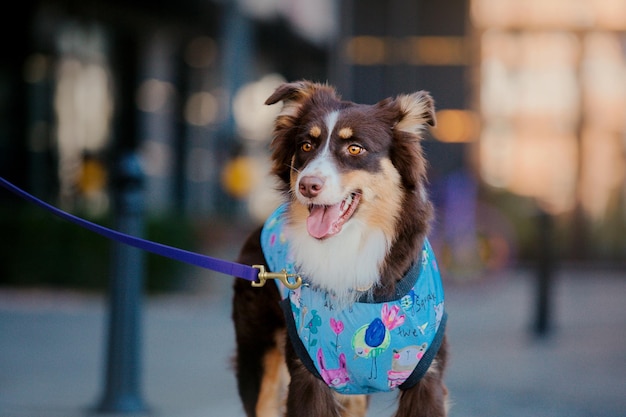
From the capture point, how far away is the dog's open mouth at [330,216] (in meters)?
4.03

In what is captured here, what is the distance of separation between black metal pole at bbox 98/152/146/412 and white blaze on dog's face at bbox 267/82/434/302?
80.1 inches

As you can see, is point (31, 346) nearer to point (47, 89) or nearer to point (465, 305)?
point (465, 305)

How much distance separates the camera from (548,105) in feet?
57.7

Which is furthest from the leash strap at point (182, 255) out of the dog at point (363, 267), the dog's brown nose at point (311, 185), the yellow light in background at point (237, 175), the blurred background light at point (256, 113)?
the blurred background light at point (256, 113)

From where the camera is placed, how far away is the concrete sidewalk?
6.33 m

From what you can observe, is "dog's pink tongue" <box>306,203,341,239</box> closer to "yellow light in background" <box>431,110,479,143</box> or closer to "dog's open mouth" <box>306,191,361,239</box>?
"dog's open mouth" <box>306,191,361,239</box>

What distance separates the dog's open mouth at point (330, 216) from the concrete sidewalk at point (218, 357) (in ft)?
7.68

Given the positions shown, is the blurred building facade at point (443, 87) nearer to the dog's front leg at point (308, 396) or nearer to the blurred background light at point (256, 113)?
the blurred background light at point (256, 113)

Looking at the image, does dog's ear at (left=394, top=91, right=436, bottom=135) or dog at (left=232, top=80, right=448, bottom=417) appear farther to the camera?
dog's ear at (left=394, top=91, right=436, bottom=135)

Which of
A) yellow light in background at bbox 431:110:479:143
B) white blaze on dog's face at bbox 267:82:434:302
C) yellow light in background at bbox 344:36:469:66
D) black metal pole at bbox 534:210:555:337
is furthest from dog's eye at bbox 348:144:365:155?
yellow light in background at bbox 344:36:469:66

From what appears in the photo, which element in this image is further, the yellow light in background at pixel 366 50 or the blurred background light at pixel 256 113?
the blurred background light at pixel 256 113

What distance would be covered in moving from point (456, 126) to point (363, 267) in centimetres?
1413

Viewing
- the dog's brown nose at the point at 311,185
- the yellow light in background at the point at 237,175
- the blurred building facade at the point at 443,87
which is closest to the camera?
the dog's brown nose at the point at 311,185

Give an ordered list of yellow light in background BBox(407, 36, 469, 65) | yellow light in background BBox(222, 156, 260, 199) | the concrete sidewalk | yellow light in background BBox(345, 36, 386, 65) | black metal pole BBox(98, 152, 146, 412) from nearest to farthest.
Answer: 1. black metal pole BBox(98, 152, 146, 412)
2. the concrete sidewalk
3. yellow light in background BBox(222, 156, 260, 199)
4. yellow light in background BBox(407, 36, 469, 65)
5. yellow light in background BBox(345, 36, 386, 65)
